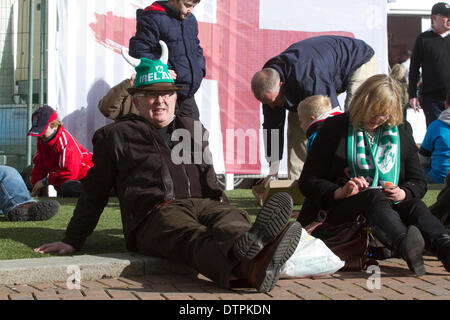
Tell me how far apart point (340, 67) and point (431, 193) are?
1775 millimetres

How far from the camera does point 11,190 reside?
5.37m

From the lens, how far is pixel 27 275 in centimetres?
353

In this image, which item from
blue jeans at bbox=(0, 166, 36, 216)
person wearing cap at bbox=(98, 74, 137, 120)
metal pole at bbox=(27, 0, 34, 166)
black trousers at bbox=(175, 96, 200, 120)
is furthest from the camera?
metal pole at bbox=(27, 0, 34, 166)

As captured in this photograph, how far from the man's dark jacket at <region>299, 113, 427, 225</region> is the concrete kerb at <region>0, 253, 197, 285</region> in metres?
0.88

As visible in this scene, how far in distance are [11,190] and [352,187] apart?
2.72 metres

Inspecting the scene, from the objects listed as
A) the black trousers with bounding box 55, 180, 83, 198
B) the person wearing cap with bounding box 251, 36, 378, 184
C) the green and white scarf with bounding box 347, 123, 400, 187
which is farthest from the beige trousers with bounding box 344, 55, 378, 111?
the black trousers with bounding box 55, 180, 83, 198

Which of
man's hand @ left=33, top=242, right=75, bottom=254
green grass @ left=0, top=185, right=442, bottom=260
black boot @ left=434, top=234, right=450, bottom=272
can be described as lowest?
green grass @ left=0, top=185, right=442, bottom=260

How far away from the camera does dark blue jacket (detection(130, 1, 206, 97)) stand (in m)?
6.79

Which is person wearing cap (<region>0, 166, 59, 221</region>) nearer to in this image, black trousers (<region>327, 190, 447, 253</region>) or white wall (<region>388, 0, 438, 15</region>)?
black trousers (<region>327, 190, 447, 253</region>)

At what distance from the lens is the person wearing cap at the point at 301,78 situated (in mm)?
6312

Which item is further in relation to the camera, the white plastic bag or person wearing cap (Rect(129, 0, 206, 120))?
person wearing cap (Rect(129, 0, 206, 120))

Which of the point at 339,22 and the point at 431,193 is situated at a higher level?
the point at 339,22
